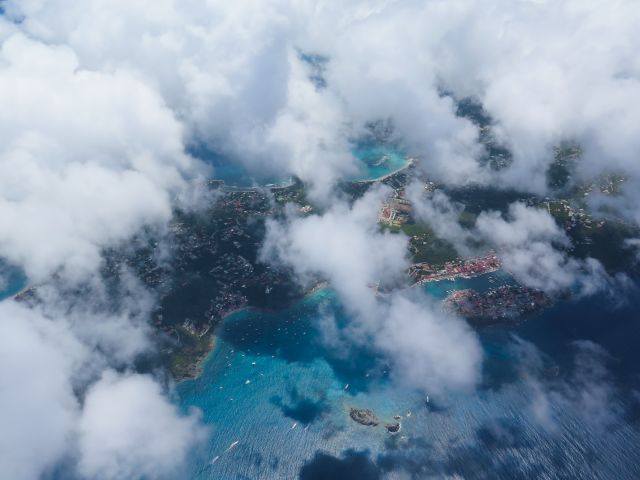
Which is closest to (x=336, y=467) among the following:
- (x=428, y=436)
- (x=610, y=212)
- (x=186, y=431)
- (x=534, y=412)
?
(x=428, y=436)

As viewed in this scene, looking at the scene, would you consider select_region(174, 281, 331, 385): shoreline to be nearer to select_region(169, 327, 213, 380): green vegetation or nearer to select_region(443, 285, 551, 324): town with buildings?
select_region(169, 327, 213, 380): green vegetation

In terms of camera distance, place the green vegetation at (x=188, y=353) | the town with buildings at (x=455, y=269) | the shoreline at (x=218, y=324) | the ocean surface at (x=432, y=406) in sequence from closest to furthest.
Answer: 1. the ocean surface at (x=432, y=406)
2. the green vegetation at (x=188, y=353)
3. the shoreline at (x=218, y=324)
4. the town with buildings at (x=455, y=269)

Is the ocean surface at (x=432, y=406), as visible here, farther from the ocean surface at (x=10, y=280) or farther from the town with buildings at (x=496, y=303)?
the ocean surface at (x=10, y=280)

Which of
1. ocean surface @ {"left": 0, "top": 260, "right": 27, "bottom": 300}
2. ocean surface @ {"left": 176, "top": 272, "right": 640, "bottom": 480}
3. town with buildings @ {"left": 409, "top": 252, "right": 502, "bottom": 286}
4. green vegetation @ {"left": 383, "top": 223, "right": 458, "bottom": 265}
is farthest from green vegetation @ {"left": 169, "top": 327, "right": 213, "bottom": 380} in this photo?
green vegetation @ {"left": 383, "top": 223, "right": 458, "bottom": 265}

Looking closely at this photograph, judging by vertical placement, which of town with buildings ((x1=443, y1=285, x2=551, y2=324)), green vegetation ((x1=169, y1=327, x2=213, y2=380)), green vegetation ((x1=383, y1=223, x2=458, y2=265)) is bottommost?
green vegetation ((x1=169, y1=327, x2=213, y2=380))

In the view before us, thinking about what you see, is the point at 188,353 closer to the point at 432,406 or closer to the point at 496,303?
the point at 432,406

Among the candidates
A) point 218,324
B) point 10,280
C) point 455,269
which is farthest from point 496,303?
point 10,280

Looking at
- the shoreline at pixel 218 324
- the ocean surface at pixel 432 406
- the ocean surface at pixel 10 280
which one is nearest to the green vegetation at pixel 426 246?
the shoreline at pixel 218 324

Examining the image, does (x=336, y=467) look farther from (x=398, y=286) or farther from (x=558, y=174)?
(x=558, y=174)
